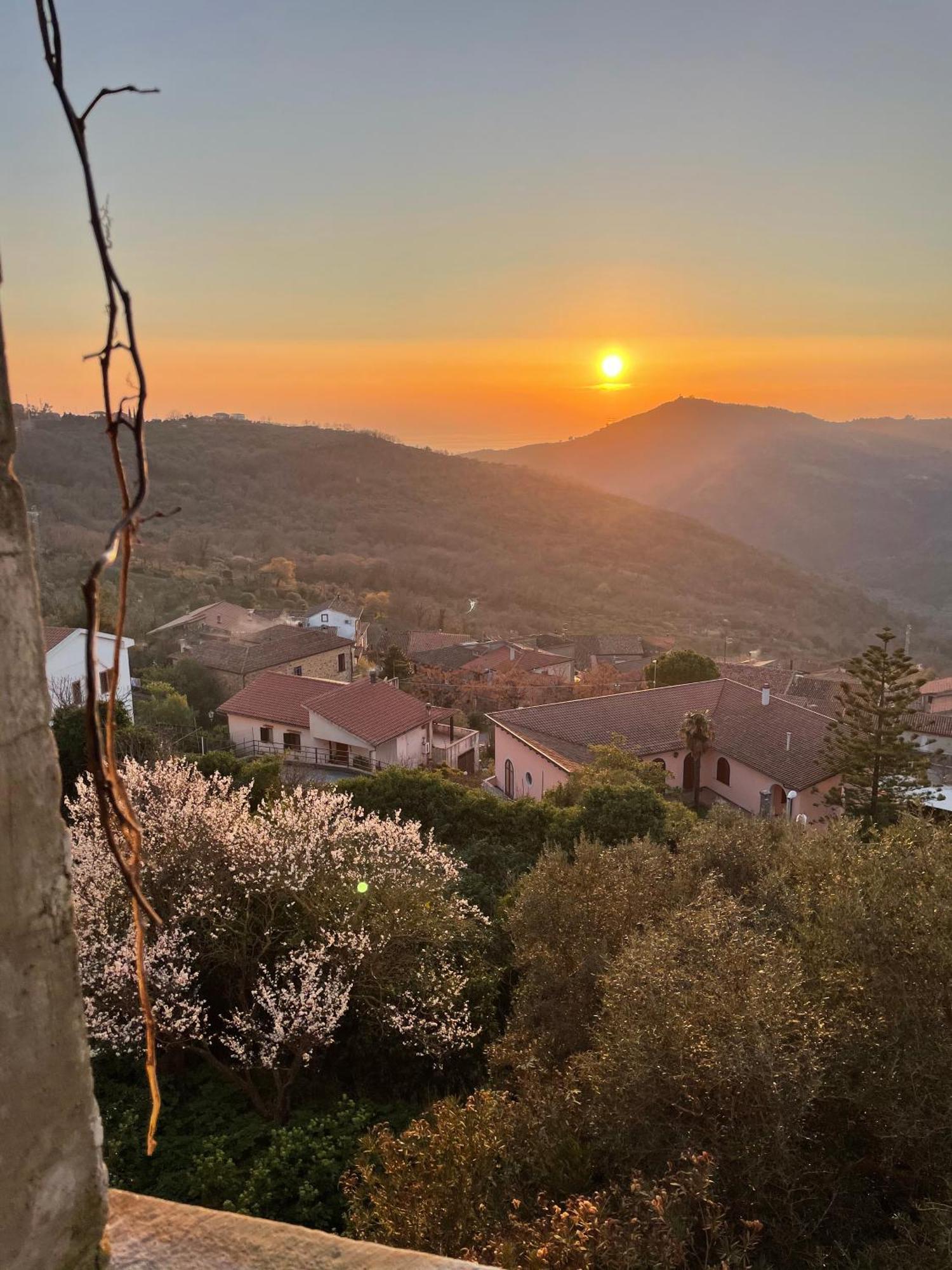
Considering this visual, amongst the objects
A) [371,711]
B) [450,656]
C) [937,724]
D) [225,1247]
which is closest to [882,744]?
[371,711]

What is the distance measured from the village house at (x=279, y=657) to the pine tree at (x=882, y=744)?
2105cm

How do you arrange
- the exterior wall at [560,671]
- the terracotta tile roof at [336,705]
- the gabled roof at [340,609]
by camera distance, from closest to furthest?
1. the terracotta tile roof at [336,705]
2. the exterior wall at [560,671]
3. the gabled roof at [340,609]

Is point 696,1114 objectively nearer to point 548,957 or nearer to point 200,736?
point 548,957

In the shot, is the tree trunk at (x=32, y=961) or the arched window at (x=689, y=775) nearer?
the tree trunk at (x=32, y=961)

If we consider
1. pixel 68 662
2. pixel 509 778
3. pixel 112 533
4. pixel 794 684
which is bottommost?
pixel 509 778

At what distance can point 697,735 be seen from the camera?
1136 inches

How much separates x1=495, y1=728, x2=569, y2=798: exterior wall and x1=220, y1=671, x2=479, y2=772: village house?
1.91 meters

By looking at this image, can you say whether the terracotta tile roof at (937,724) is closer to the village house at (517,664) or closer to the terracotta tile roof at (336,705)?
Result: the village house at (517,664)

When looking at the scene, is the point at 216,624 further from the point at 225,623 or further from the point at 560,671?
the point at 560,671

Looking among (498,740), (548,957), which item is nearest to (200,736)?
(498,740)

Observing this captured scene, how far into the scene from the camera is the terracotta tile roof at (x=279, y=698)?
2883cm

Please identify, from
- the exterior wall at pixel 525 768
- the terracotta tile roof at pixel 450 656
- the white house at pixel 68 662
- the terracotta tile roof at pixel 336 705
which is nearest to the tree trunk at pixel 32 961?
the white house at pixel 68 662

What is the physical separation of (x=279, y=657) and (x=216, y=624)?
356 inches

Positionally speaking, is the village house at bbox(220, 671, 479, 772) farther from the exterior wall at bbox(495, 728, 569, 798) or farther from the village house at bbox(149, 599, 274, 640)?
the village house at bbox(149, 599, 274, 640)
